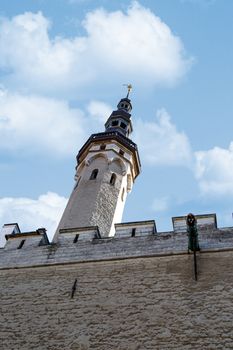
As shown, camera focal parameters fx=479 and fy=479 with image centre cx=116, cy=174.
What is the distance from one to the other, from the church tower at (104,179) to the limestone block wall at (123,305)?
3539 mm

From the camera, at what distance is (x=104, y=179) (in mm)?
14844

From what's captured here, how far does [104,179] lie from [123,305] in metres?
6.95

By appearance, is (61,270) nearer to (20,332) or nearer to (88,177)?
(20,332)

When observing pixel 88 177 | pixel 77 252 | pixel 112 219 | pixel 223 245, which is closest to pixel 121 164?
pixel 88 177

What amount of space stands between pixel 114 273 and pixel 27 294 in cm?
173

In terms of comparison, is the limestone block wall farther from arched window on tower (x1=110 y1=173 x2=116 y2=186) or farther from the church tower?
arched window on tower (x1=110 y1=173 x2=116 y2=186)

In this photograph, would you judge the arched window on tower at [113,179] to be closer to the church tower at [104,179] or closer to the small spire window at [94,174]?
the church tower at [104,179]

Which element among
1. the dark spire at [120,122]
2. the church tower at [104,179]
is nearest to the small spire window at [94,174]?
the church tower at [104,179]

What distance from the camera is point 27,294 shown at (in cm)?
922

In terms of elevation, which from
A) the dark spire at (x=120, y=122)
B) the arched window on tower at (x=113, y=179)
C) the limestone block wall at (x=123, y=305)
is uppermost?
the dark spire at (x=120, y=122)

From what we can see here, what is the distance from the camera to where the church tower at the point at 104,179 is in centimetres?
1325

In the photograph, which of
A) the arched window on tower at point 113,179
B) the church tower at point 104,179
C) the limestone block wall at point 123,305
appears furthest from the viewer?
the arched window on tower at point 113,179

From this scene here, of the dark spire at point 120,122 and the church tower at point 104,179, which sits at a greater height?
the dark spire at point 120,122

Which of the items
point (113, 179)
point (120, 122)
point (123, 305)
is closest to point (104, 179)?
point (113, 179)
